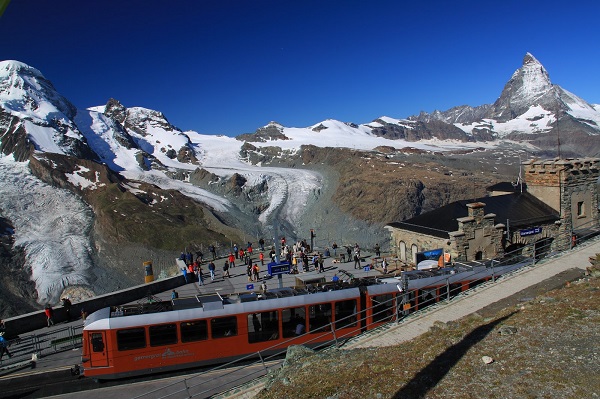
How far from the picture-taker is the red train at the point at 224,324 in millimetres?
14008

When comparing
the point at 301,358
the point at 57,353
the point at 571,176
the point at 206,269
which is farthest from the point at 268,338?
the point at 571,176

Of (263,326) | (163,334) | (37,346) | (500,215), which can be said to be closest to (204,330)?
(163,334)

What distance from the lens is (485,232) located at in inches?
877

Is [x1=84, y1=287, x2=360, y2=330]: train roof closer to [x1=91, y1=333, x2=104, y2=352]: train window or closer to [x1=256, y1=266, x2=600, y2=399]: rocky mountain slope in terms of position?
[x1=91, y1=333, x2=104, y2=352]: train window

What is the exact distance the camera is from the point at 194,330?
48.0ft

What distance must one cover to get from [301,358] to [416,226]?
51.1ft

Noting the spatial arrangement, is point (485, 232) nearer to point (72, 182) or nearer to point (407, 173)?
point (407, 173)

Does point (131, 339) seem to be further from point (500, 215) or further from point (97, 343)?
point (500, 215)

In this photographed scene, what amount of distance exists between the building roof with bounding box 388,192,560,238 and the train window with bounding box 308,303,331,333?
938 cm

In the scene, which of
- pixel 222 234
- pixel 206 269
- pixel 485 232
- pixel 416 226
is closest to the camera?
pixel 485 232

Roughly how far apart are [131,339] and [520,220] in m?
19.3

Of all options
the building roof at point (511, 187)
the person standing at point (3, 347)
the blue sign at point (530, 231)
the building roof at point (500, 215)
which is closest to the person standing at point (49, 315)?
the person standing at point (3, 347)

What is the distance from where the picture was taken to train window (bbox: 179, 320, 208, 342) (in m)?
14.5

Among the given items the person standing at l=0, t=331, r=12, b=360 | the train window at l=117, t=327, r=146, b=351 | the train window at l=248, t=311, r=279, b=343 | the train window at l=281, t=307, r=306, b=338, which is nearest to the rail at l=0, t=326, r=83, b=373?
the person standing at l=0, t=331, r=12, b=360
